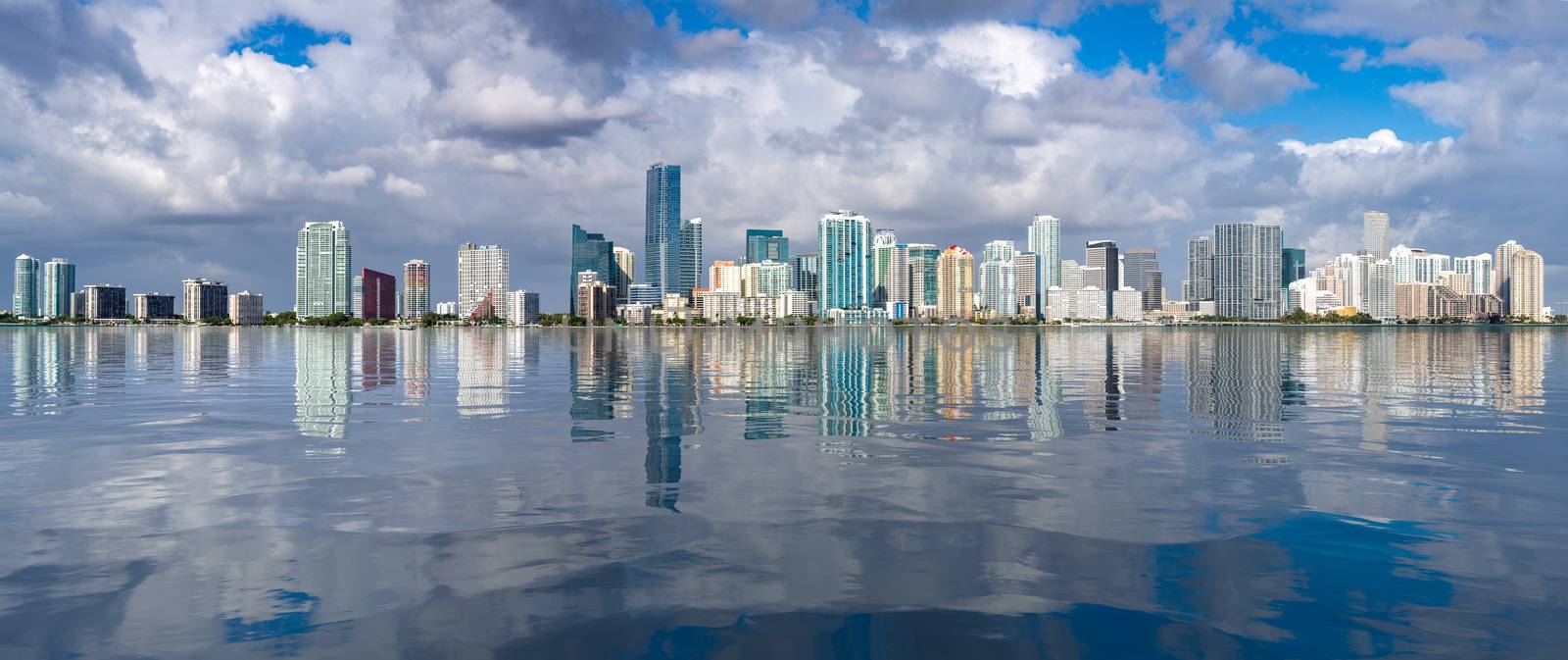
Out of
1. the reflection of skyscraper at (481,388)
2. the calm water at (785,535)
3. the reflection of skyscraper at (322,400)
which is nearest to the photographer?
the calm water at (785,535)

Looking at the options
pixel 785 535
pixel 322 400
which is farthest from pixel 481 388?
pixel 785 535

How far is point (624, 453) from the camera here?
25.1 m

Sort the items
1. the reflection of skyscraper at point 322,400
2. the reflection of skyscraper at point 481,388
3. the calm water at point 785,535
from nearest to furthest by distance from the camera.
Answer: the calm water at point 785,535 < the reflection of skyscraper at point 322,400 < the reflection of skyscraper at point 481,388

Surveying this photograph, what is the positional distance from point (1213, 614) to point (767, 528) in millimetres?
7495

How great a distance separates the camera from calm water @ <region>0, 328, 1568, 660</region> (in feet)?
36.3

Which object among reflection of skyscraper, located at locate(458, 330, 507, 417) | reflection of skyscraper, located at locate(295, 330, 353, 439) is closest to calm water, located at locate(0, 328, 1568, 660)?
reflection of skyscraper, located at locate(295, 330, 353, 439)

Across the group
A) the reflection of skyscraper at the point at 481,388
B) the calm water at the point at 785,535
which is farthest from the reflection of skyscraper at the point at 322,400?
the reflection of skyscraper at the point at 481,388

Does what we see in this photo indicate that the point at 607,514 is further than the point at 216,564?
Yes

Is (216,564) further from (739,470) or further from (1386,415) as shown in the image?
(1386,415)

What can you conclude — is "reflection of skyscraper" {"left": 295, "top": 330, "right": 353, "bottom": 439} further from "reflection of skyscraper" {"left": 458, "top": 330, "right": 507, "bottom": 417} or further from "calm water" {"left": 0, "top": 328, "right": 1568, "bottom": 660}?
"reflection of skyscraper" {"left": 458, "top": 330, "right": 507, "bottom": 417}

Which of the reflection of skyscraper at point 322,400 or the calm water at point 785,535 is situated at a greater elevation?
the reflection of skyscraper at point 322,400

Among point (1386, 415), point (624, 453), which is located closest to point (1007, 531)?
point (624, 453)

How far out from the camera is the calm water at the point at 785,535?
11.1 meters

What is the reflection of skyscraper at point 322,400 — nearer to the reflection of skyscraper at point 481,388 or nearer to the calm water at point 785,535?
the calm water at point 785,535
